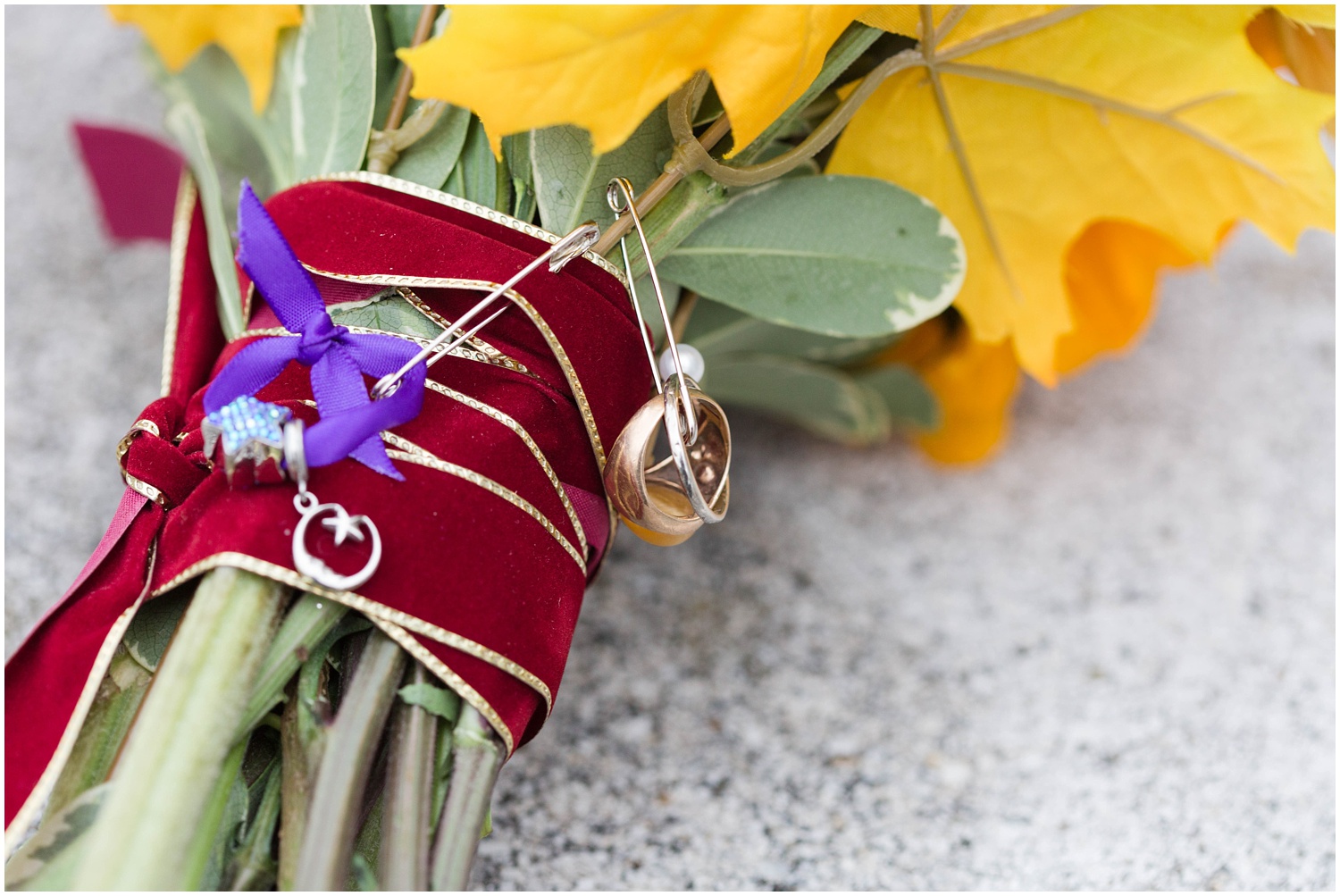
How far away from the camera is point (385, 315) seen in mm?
378

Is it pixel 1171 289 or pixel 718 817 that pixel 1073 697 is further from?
pixel 1171 289

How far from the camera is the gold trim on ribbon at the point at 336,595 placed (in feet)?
1.05

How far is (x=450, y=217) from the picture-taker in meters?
0.38

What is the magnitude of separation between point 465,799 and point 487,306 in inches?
6.6

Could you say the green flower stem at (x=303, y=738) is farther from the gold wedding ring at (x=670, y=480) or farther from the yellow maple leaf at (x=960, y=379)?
the yellow maple leaf at (x=960, y=379)

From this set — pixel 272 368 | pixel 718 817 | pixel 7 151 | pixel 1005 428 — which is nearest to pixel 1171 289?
pixel 1005 428

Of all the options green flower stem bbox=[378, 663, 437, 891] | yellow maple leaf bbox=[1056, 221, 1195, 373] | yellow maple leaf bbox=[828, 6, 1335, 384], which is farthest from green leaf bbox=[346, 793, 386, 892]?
yellow maple leaf bbox=[1056, 221, 1195, 373]

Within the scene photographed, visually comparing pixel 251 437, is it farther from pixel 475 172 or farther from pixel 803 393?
pixel 803 393

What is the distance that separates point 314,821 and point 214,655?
6 centimetres

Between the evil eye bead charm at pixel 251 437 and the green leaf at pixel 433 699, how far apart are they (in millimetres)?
81

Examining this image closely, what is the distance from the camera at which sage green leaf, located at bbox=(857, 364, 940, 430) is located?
2.09 feet

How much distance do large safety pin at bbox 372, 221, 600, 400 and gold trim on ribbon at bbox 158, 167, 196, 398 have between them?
129mm

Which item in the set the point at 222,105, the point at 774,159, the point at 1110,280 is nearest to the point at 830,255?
the point at 774,159

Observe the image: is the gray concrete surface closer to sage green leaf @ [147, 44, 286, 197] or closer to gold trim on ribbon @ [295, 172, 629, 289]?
sage green leaf @ [147, 44, 286, 197]
